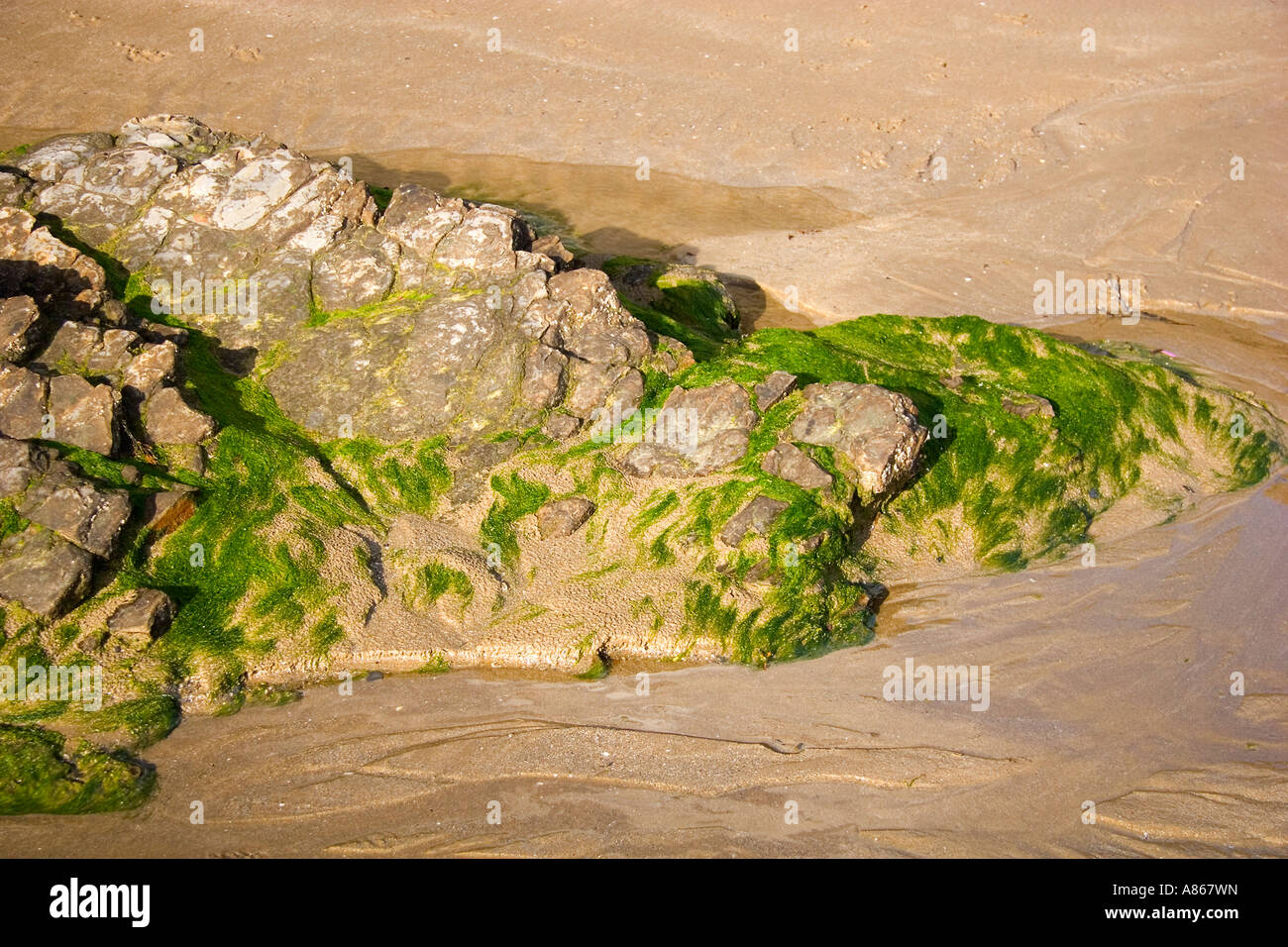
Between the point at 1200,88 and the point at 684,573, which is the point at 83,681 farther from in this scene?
the point at 1200,88

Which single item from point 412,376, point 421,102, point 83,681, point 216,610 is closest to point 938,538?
point 412,376

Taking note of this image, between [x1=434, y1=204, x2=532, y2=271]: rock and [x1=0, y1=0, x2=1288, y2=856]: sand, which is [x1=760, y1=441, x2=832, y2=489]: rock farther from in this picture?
[x1=434, y1=204, x2=532, y2=271]: rock

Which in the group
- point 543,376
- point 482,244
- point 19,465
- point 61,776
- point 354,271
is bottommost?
point 61,776

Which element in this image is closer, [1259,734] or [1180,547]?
[1259,734]

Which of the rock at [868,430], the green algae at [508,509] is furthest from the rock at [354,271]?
the rock at [868,430]

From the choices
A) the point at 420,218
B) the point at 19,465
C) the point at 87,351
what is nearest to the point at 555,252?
the point at 420,218

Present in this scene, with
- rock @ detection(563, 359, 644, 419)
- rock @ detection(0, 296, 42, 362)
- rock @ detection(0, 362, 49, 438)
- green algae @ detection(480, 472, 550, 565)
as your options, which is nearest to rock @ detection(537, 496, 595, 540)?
green algae @ detection(480, 472, 550, 565)

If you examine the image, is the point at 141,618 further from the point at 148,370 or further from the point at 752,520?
the point at 752,520
